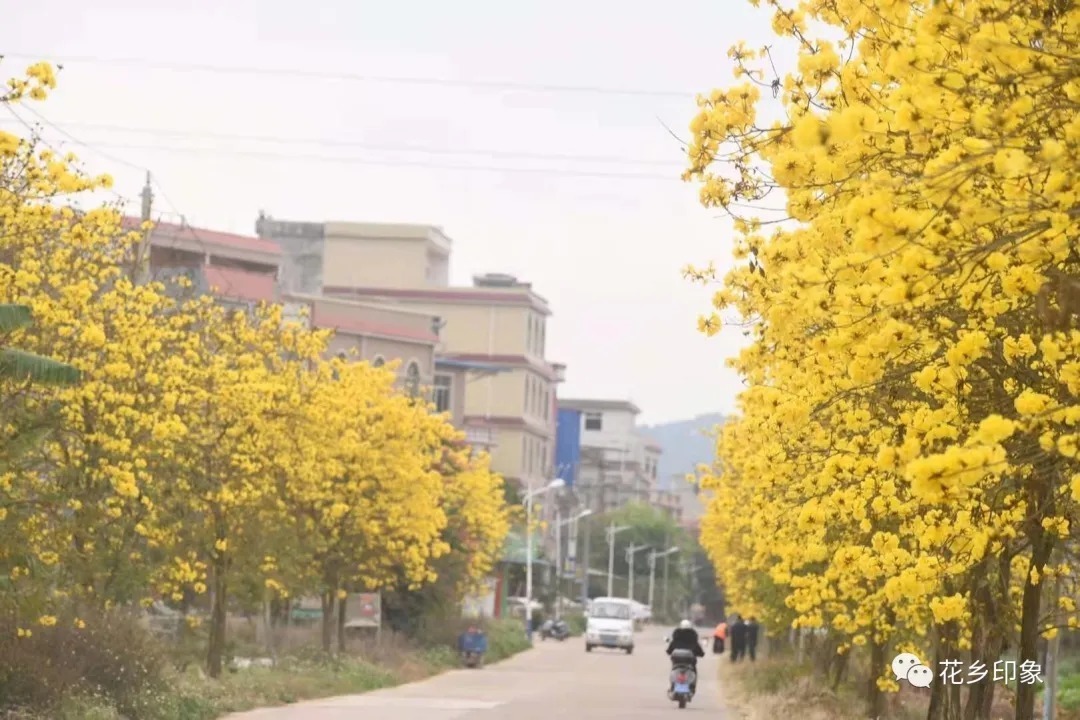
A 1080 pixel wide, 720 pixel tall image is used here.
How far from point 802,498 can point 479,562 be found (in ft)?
125

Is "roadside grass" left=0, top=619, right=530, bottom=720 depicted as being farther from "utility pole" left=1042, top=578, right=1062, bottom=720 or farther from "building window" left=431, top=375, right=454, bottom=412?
"building window" left=431, top=375, right=454, bottom=412

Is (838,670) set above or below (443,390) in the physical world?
below

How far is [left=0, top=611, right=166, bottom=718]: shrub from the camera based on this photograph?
22.1 m

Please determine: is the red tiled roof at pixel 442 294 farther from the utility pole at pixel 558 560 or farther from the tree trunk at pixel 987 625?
the tree trunk at pixel 987 625

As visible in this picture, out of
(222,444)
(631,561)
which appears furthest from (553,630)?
(222,444)

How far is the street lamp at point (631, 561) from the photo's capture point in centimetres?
14325

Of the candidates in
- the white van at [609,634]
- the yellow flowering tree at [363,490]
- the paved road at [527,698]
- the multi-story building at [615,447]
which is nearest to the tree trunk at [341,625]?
the yellow flowering tree at [363,490]

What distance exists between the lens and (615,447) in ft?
563

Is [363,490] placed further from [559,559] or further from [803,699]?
[559,559]

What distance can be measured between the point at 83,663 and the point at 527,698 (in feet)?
43.9

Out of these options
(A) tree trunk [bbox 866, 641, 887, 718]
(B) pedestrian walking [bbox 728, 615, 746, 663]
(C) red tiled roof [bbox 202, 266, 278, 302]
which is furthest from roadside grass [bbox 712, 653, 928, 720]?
(C) red tiled roof [bbox 202, 266, 278, 302]

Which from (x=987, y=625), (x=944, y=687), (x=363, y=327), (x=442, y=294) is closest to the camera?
(x=987, y=625)

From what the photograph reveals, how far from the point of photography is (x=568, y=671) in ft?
172

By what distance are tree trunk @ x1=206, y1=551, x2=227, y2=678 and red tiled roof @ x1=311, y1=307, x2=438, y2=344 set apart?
3915 cm
